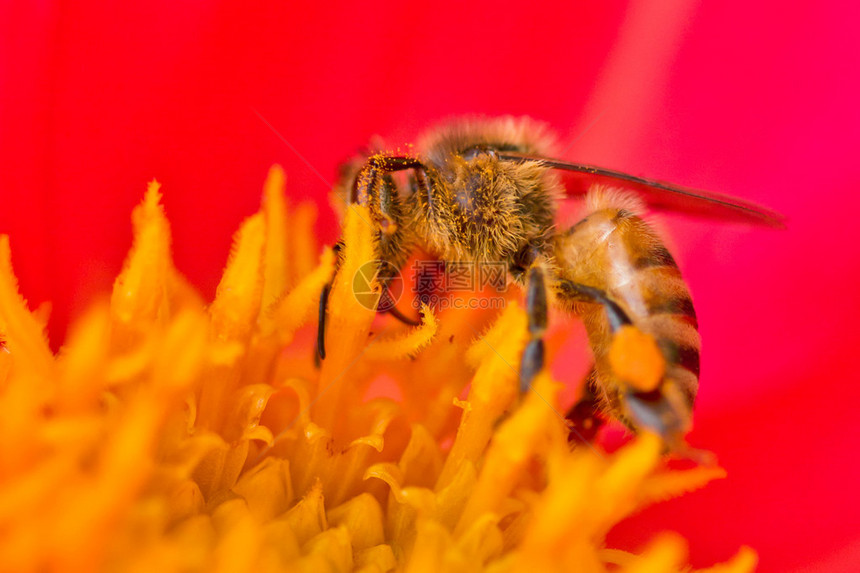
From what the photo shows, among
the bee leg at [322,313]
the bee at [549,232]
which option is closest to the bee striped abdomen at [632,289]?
the bee at [549,232]

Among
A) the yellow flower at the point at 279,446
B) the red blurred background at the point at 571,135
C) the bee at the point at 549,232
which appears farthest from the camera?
the red blurred background at the point at 571,135

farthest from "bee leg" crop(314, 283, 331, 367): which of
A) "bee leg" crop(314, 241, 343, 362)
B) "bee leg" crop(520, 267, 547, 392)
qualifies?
"bee leg" crop(520, 267, 547, 392)

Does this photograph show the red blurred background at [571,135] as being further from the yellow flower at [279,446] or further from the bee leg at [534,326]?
the bee leg at [534,326]

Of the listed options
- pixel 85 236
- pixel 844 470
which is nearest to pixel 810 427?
pixel 844 470

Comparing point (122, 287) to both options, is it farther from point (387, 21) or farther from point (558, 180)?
point (387, 21)

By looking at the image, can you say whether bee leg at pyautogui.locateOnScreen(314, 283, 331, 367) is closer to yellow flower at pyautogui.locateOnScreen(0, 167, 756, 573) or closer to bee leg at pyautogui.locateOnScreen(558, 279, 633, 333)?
yellow flower at pyautogui.locateOnScreen(0, 167, 756, 573)

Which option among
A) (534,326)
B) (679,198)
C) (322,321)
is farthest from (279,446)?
(679,198)
